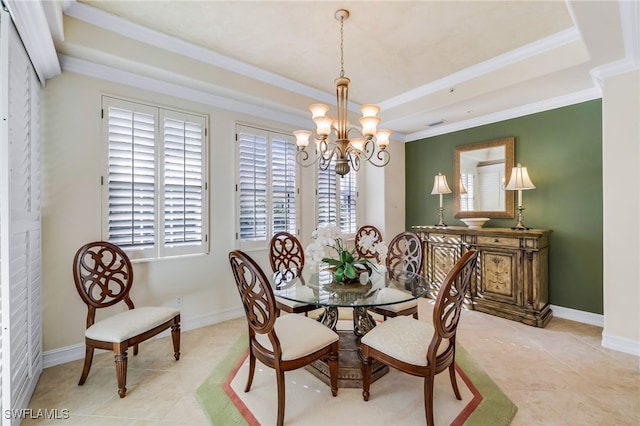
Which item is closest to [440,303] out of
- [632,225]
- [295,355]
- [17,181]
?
[295,355]

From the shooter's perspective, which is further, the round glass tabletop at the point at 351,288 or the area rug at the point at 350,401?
the round glass tabletop at the point at 351,288

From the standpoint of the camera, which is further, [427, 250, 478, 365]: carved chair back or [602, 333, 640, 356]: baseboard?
[602, 333, 640, 356]: baseboard

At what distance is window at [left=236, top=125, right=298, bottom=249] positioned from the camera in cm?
353

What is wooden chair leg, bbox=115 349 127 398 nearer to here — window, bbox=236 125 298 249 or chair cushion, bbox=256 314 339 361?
chair cushion, bbox=256 314 339 361

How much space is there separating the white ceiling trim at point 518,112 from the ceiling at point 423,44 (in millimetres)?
15

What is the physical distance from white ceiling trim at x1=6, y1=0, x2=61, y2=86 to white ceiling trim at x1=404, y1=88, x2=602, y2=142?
451cm

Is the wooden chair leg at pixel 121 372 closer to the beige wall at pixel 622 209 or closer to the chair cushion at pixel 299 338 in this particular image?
the chair cushion at pixel 299 338

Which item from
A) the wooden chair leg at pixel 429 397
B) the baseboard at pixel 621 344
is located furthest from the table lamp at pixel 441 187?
the wooden chair leg at pixel 429 397

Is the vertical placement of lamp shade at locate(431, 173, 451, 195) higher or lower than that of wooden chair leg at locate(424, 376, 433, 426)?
higher

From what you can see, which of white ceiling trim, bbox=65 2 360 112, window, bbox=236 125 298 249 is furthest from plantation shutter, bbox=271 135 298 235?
white ceiling trim, bbox=65 2 360 112

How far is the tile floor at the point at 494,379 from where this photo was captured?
1.85m

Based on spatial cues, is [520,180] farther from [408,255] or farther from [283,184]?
Result: [283,184]

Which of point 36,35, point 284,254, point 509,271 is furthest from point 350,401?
point 36,35

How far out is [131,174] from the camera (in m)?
2.78
